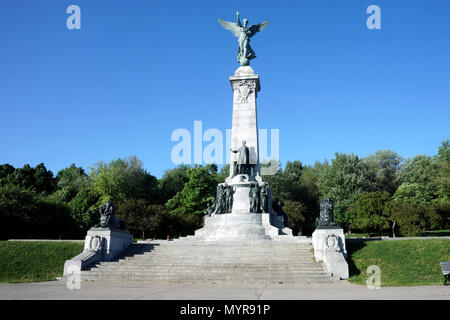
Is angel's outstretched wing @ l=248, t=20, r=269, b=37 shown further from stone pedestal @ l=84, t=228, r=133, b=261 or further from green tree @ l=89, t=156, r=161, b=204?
green tree @ l=89, t=156, r=161, b=204

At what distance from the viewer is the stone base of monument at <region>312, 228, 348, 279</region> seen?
49.0 feet

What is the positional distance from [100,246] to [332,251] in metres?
11.4

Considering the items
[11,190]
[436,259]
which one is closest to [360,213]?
[436,259]

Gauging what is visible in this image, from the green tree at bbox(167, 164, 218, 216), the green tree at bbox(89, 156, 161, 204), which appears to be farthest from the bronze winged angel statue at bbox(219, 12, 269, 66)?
the green tree at bbox(89, 156, 161, 204)

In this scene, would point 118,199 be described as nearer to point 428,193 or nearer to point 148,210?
point 148,210

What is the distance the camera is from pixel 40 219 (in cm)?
3806

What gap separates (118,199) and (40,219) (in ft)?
46.3

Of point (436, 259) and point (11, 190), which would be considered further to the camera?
point (11, 190)

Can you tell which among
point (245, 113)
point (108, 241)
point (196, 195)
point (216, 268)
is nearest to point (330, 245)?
point (216, 268)

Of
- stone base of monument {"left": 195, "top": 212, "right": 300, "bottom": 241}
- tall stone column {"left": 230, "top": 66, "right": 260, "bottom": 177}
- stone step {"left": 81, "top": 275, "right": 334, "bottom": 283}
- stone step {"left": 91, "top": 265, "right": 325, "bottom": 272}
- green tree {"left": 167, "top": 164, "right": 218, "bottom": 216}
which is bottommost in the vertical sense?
stone step {"left": 81, "top": 275, "right": 334, "bottom": 283}

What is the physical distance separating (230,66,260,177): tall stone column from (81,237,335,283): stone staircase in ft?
28.8

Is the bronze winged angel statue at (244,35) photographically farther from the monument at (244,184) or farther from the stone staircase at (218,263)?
the stone staircase at (218,263)

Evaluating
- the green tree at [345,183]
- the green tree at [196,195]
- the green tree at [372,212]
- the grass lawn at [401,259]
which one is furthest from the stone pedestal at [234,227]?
the green tree at [345,183]

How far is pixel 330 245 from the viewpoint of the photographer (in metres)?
16.7
